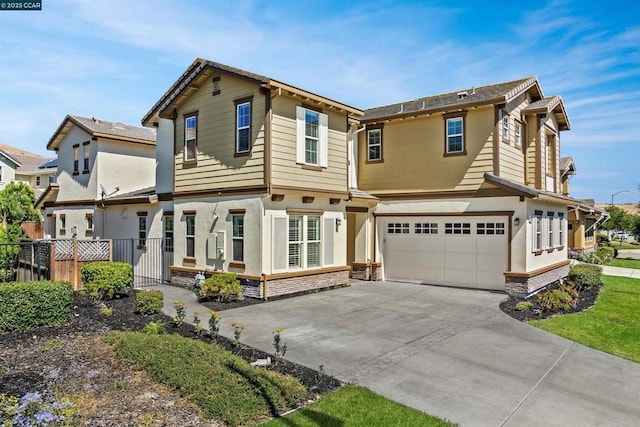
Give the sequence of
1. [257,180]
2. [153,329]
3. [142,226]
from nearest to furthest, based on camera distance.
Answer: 1. [153,329]
2. [257,180]
3. [142,226]

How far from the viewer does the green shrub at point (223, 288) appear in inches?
494

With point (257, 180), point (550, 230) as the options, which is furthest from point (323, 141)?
point (550, 230)

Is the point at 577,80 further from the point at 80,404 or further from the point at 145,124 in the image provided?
the point at 80,404

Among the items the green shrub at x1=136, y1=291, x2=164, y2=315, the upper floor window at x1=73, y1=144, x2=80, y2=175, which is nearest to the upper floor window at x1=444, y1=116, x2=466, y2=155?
the green shrub at x1=136, y1=291, x2=164, y2=315

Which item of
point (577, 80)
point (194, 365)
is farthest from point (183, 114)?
point (577, 80)

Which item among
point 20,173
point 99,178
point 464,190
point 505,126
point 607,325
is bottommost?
point 607,325

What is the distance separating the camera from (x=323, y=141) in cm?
1474

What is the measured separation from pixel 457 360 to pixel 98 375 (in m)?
6.22

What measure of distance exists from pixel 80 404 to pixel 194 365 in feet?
5.44

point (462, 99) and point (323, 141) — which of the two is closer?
point (323, 141)

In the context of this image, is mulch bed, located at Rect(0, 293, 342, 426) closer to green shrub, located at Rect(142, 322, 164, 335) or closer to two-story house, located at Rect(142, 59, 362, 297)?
green shrub, located at Rect(142, 322, 164, 335)

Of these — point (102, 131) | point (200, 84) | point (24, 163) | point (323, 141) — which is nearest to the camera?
point (323, 141)

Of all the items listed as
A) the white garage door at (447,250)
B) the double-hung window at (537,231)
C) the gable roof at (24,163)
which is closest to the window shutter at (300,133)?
the white garage door at (447,250)

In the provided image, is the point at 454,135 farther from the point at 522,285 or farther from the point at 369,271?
the point at 369,271
